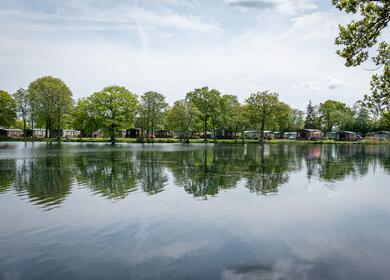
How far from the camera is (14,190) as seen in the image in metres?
20.3

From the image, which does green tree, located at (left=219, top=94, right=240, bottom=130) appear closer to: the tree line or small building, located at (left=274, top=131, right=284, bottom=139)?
the tree line

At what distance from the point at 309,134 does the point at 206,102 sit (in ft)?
226

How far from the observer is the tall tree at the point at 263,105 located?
11571 centimetres

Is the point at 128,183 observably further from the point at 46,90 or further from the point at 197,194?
the point at 46,90

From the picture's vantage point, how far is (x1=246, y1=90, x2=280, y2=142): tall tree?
380 feet

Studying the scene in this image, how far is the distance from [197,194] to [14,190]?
11.9 metres

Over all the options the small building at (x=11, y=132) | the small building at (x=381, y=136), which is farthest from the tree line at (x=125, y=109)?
the small building at (x=381, y=136)

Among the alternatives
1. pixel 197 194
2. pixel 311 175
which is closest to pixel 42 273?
pixel 197 194

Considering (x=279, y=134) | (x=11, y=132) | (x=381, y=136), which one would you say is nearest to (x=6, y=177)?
(x=11, y=132)

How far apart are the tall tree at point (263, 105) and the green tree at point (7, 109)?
280 ft

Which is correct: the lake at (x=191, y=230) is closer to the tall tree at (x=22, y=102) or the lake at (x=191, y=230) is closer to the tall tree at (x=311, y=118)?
the tall tree at (x=22, y=102)

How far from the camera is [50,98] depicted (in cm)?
10512

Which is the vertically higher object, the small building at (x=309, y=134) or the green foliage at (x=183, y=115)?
the green foliage at (x=183, y=115)

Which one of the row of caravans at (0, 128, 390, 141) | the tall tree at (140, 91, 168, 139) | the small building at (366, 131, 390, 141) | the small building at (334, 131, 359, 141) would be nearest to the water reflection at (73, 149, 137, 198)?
the tall tree at (140, 91, 168, 139)
